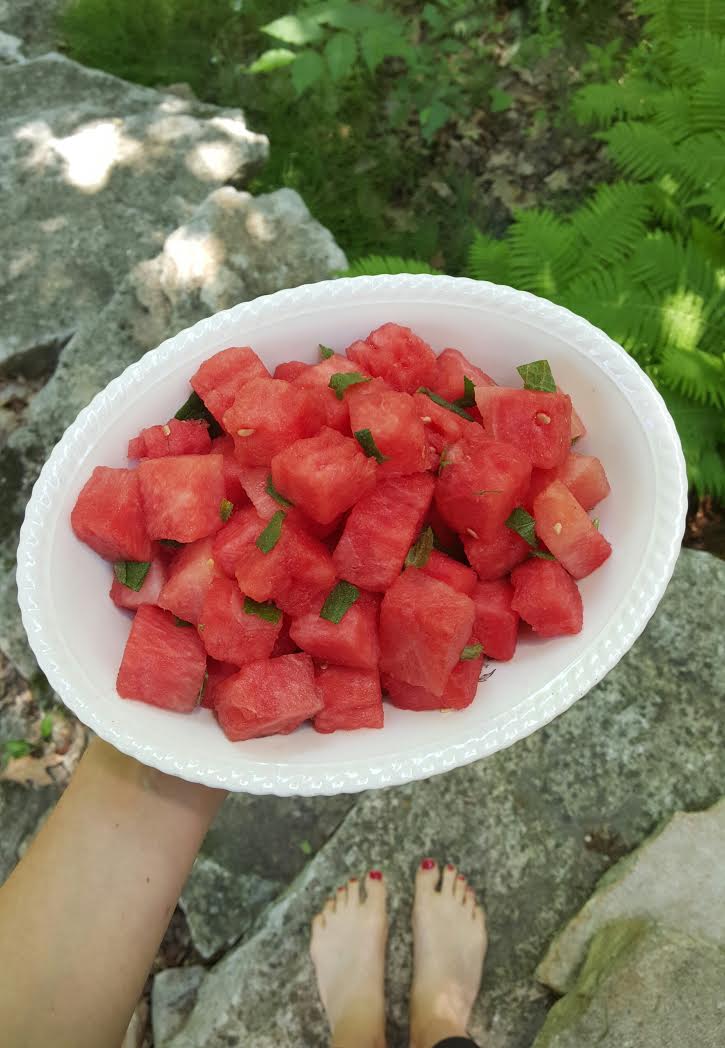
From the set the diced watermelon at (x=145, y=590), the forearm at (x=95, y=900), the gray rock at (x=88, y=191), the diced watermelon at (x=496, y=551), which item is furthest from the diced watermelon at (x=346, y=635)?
the gray rock at (x=88, y=191)

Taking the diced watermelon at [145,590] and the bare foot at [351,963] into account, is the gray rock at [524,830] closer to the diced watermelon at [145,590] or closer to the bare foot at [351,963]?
the bare foot at [351,963]

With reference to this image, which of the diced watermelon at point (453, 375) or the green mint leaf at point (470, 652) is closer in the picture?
the green mint leaf at point (470, 652)

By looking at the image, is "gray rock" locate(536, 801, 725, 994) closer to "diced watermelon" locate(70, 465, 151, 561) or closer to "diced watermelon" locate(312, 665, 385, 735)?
"diced watermelon" locate(312, 665, 385, 735)

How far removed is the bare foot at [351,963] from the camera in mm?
2494

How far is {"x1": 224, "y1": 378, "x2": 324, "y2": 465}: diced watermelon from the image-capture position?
150cm

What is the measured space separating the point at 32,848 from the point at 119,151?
3059 mm

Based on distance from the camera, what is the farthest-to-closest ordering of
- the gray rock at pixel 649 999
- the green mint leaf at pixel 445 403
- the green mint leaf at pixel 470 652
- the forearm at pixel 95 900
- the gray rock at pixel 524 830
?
the gray rock at pixel 524 830, the gray rock at pixel 649 999, the forearm at pixel 95 900, the green mint leaf at pixel 445 403, the green mint leaf at pixel 470 652

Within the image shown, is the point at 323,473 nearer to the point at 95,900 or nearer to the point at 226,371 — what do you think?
the point at 226,371

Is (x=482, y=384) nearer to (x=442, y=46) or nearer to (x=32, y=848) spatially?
(x=32, y=848)

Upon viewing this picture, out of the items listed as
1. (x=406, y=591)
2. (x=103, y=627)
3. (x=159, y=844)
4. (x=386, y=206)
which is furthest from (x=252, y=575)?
(x=386, y=206)

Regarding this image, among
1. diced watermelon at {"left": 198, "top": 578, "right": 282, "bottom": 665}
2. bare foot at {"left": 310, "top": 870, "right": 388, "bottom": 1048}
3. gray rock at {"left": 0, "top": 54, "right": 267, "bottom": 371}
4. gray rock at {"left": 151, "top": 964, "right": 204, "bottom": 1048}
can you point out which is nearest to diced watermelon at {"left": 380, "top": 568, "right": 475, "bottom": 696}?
diced watermelon at {"left": 198, "top": 578, "right": 282, "bottom": 665}

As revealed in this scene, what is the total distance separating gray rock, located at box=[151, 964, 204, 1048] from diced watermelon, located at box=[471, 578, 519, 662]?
1.75m

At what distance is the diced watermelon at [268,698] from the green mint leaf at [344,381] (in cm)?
52

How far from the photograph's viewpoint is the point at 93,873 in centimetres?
188
